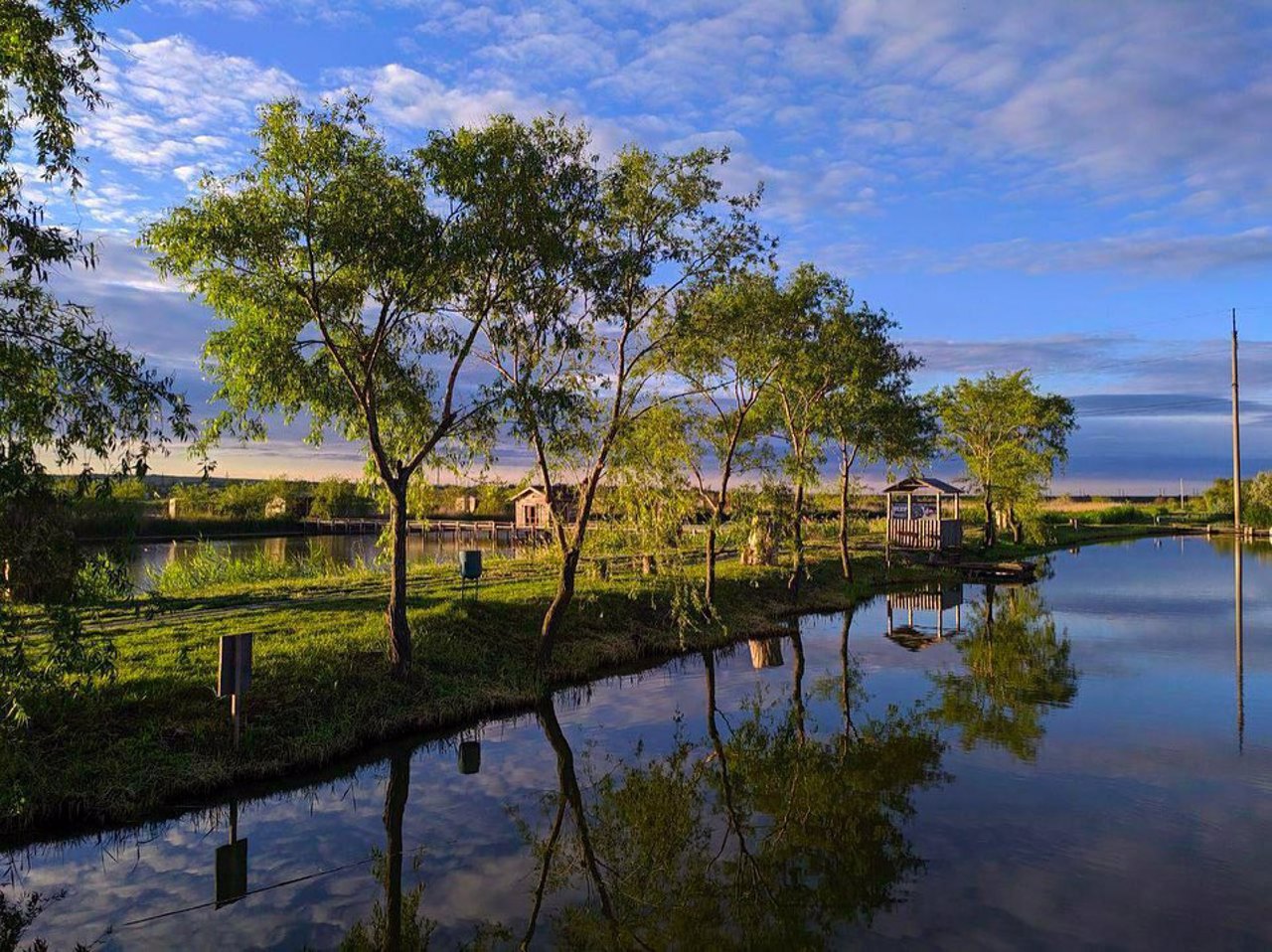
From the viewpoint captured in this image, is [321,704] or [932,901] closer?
[932,901]

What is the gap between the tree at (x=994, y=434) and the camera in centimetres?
5494

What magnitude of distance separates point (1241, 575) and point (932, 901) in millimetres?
44469

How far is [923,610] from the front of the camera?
3300 centimetres

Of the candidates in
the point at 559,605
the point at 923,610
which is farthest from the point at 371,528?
the point at 559,605

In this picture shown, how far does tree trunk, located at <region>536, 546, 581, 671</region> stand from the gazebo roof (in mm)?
35838

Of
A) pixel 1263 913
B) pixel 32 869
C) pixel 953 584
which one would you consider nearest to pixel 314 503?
pixel 953 584

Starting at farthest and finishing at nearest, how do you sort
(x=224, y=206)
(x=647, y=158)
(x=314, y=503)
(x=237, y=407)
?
(x=314, y=503) → (x=647, y=158) → (x=237, y=407) → (x=224, y=206)

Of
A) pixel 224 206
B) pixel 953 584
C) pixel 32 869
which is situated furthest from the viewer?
pixel 953 584

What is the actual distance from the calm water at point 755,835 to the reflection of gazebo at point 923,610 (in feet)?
22.4

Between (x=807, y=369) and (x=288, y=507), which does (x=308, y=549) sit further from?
(x=807, y=369)

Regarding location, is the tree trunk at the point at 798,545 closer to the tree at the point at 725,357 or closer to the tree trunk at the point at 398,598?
the tree at the point at 725,357

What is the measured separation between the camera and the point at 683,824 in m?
11.5

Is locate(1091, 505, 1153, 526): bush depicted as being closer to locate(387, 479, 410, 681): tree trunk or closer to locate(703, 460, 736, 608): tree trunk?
locate(703, 460, 736, 608): tree trunk

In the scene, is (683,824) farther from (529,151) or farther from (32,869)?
(529,151)
